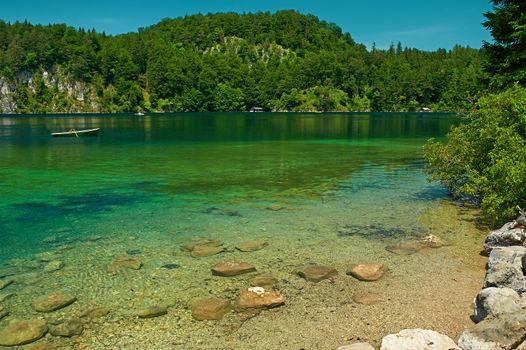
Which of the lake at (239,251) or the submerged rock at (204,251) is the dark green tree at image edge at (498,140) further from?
the submerged rock at (204,251)

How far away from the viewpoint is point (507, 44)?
3403cm

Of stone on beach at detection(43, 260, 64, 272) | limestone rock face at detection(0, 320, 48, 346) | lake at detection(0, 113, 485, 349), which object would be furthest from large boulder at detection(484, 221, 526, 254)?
stone on beach at detection(43, 260, 64, 272)

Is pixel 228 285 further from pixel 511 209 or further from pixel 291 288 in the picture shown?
pixel 511 209

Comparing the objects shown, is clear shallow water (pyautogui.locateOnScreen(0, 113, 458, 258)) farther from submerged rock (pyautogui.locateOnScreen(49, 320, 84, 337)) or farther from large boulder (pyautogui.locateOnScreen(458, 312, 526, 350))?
large boulder (pyautogui.locateOnScreen(458, 312, 526, 350))

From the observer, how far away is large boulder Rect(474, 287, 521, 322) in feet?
38.7

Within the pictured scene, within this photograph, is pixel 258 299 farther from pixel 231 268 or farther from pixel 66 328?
pixel 66 328

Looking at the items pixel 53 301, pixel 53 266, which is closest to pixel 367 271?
pixel 53 301

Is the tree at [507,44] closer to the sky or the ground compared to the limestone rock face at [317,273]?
closer to the sky

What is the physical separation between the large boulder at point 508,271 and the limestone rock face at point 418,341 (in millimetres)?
4228

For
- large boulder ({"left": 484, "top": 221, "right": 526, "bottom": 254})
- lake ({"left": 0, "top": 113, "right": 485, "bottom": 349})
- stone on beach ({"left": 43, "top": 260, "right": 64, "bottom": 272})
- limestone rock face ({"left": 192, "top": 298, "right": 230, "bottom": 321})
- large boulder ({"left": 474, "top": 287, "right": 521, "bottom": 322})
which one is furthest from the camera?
stone on beach ({"left": 43, "top": 260, "right": 64, "bottom": 272})

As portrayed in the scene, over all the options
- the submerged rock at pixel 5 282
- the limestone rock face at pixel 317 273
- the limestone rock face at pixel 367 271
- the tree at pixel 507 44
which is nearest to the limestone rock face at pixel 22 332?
the submerged rock at pixel 5 282

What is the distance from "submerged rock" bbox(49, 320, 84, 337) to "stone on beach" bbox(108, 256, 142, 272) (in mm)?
4193

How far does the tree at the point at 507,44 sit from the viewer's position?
3136 cm

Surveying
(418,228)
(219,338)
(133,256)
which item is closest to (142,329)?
(219,338)
